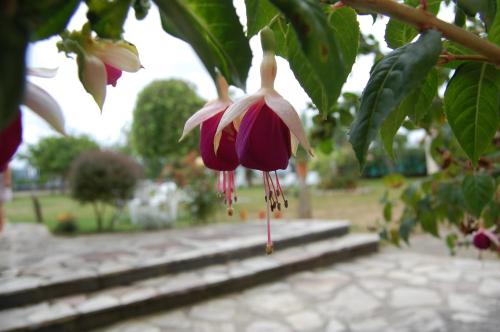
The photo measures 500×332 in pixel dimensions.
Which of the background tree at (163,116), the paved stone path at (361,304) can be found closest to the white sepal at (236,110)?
the paved stone path at (361,304)

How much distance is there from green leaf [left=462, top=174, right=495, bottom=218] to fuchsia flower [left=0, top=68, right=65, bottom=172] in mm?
612

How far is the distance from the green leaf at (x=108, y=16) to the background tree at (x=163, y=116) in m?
6.69

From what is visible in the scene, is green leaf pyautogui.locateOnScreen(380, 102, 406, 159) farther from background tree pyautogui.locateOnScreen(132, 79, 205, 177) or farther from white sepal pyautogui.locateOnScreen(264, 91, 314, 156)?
background tree pyautogui.locateOnScreen(132, 79, 205, 177)

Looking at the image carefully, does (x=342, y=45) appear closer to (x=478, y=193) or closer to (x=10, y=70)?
(x=10, y=70)

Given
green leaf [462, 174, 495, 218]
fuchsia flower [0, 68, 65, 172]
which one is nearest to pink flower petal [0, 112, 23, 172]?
fuchsia flower [0, 68, 65, 172]

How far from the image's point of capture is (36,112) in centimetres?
18

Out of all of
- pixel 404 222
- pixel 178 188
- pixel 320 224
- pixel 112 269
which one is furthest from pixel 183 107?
pixel 404 222

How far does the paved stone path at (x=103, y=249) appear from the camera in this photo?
2699mm

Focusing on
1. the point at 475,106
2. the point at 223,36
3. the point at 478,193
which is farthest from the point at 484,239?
the point at 223,36

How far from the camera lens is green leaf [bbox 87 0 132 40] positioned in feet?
0.58

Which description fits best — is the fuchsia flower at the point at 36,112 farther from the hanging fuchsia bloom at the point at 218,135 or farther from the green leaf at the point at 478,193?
the green leaf at the point at 478,193

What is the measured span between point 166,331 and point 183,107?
511 cm

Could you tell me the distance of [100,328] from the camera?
226 cm

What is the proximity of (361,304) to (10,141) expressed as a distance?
2622 millimetres
